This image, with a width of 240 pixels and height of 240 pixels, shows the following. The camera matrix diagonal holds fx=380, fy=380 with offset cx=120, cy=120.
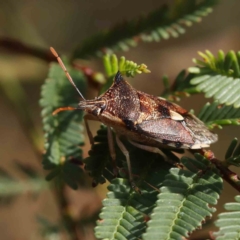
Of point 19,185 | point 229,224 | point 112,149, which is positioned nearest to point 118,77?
point 112,149

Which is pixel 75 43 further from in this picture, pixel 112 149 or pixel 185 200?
pixel 185 200

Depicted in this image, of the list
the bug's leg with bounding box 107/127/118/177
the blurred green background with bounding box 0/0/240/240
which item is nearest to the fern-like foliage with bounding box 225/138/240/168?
the bug's leg with bounding box 107/127/118/177

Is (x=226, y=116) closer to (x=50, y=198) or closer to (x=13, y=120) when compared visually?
(x=50, y=198)

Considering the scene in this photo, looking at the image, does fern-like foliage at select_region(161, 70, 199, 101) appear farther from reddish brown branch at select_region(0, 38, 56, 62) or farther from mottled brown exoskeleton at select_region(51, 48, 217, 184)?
reddish brown branch at select_region(0, 38, 56, 62)

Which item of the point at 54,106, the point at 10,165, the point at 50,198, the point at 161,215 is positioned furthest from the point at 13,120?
the point at 161,215

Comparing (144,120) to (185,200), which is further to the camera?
(144,120)
